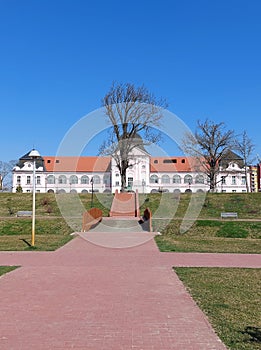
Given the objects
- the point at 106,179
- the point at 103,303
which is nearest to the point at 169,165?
the point at 106,179

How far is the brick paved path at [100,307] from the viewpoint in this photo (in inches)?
201

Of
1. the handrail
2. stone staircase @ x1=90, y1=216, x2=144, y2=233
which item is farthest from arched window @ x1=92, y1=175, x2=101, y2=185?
stone staircase @ x1=90, y1=216, x2=144, y2=233

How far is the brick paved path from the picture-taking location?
16.8ft

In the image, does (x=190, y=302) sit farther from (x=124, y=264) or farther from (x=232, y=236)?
(x=232, y=236)

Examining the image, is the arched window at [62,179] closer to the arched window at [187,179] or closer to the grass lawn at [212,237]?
the arched window at [187,179]

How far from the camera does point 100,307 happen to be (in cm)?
685

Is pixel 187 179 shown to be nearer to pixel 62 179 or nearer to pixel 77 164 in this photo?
pixel 77 164

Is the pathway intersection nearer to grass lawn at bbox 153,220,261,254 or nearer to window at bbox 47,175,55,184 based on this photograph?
grass lawn at bbox 153,220,261,254

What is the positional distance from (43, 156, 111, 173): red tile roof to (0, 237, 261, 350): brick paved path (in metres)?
70.9

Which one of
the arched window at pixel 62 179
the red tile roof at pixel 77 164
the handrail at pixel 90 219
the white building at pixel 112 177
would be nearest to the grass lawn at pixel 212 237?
the handrail at pixel 90 219

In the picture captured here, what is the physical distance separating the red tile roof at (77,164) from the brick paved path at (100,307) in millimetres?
70932

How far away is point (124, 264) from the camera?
12.0 meters

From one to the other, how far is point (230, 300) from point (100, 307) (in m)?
2.41

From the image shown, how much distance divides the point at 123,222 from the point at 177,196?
12.5m
